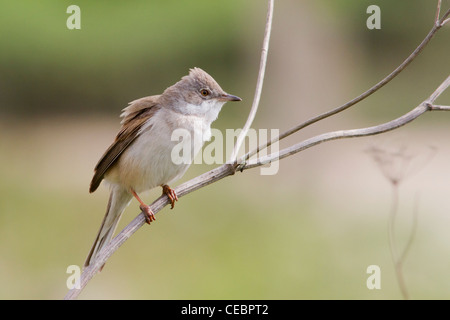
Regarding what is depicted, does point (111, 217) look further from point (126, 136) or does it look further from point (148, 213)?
Answer: point (148, 213)

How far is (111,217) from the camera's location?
373cm

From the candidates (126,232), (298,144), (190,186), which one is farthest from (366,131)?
(126,232)

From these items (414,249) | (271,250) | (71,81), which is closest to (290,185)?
(271,250)

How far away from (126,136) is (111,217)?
0.46 m

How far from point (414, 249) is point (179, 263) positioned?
2.30 meters

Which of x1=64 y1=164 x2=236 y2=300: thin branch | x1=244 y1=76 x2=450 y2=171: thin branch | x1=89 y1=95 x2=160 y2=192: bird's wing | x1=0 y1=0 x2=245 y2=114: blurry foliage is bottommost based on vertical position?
x1=64 y1=164 x2=236 y2=300: thin branch

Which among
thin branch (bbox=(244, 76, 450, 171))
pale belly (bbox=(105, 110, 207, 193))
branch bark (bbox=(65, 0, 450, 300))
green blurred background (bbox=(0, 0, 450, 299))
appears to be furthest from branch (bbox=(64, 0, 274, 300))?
green blurred background (bbox=(0, 0, 450, 299))

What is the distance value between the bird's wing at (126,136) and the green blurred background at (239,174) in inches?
52.2

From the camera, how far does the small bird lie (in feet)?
11.9

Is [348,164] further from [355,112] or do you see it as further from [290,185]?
[355,112]

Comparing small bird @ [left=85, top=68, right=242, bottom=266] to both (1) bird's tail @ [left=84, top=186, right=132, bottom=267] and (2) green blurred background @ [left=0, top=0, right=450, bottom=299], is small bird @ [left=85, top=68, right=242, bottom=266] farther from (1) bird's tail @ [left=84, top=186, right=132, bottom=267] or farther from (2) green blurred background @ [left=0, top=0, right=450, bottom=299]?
(2) green blurred background @ [left=0, top=0, right=450, bottom=299]

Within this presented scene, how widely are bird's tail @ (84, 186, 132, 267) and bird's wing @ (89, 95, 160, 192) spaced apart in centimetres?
12

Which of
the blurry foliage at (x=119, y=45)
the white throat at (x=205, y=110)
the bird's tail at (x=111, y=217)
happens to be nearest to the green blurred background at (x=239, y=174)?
the blurry foliage at (x=119, y=45)

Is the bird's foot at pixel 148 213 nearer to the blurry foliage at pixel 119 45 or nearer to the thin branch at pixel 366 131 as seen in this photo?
the thin branch at pixel 366 131
